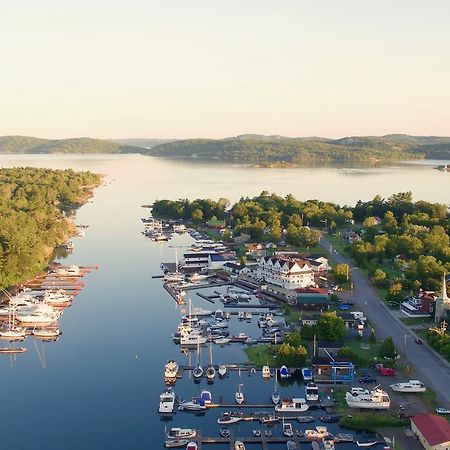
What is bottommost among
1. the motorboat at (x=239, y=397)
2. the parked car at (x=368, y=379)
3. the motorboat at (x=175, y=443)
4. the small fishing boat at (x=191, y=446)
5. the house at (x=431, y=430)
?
the motorboat at (x=175, y=443)

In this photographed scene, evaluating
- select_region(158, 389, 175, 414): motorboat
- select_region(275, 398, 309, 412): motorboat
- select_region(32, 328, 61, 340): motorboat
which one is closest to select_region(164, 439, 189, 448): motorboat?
select_region(158, 389, 175, 414): motorboat

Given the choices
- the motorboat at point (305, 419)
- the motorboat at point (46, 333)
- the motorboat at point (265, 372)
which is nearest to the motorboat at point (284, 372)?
the motorboat at point (265, 372)

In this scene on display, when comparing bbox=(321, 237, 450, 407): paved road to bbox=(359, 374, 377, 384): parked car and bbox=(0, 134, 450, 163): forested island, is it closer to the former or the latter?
bbox=(359, 374, 377, 384): parked car

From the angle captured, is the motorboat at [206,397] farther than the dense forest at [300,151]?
No

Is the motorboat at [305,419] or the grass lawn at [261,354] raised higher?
the grass lawn at [261,354]

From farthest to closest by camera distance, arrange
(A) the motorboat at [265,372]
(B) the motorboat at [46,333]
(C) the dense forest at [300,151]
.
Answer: (C) the dense forest at [300,151]
(B) the motorboat at [46,333]
(A) the motorboat at [265,372]

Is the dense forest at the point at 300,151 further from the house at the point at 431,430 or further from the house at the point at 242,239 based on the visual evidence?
the house at the point at 431,430
